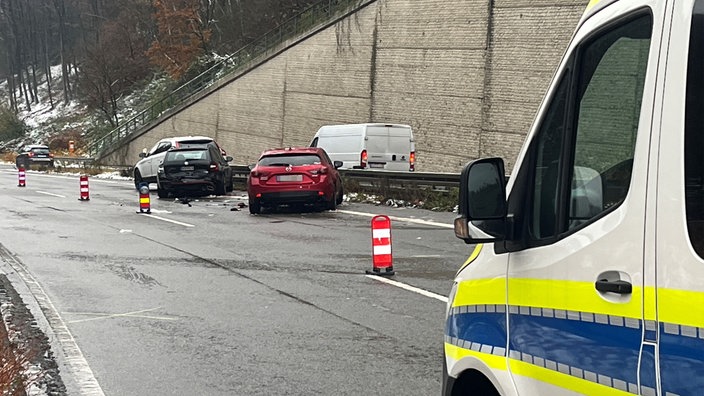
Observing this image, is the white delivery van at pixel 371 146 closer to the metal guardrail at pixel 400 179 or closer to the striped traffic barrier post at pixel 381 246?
the metal guardrail at pixel 400 179

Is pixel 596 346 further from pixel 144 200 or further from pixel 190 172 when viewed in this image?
pixel 190 172

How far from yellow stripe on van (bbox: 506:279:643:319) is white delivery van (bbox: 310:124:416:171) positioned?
24.3 meters

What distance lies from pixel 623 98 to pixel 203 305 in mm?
7692

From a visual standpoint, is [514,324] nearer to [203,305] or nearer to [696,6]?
[696,6]

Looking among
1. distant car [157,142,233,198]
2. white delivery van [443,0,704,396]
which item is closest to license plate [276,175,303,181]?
distant car [157,142,233,198]

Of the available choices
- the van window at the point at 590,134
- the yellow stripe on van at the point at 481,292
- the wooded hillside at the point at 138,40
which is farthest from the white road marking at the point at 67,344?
the wooded hillside at the point at 138,40

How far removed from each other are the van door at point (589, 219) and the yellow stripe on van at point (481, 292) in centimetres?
10

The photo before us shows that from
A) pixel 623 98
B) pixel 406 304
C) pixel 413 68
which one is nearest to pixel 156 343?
pixel 406 304

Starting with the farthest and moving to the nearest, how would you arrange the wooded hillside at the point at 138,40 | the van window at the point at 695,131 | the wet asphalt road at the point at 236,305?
the wooded hillside at the point at 138,40 → the wet asphalt road at the point at 236,305 → the van window at the point at 695,131

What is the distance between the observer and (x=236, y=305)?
32.0ft

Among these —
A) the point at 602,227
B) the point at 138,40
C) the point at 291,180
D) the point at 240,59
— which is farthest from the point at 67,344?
the point at 138,40

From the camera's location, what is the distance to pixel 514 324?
3.20 metres

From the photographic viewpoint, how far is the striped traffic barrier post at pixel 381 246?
36.6 ft

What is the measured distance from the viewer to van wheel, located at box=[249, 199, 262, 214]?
70.3 feet
